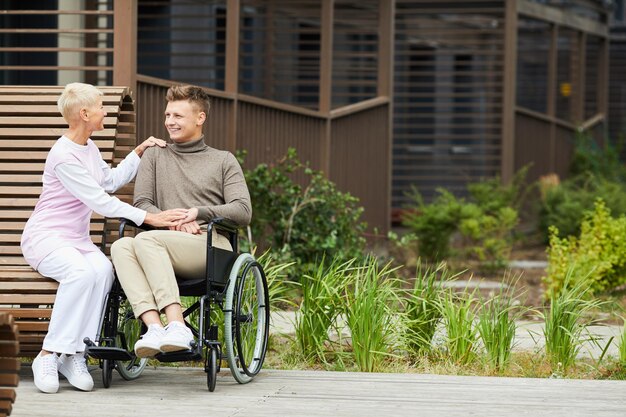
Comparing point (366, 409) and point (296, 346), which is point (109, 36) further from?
point (366, 409)

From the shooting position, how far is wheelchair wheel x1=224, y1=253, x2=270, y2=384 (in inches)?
210

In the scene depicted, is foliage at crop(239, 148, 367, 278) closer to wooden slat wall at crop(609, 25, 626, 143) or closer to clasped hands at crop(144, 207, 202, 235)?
clasped hands at crop(144, 207, 202, 235)

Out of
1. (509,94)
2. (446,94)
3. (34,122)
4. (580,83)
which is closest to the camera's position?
(34,122)

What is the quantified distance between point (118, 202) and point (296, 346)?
141 centimetres

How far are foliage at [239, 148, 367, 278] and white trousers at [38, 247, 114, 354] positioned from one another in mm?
3523

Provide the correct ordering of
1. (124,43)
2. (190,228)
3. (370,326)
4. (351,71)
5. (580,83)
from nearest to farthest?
(190,228)
(370,326)
(124,43)
(351,71)
(580,83)

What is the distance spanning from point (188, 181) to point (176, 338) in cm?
94

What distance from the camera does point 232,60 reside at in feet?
29.6

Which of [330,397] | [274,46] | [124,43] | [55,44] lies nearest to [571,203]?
[274,46]

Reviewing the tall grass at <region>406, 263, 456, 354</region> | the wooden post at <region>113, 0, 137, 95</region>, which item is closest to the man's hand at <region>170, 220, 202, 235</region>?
the tall grass at <region>406, 263, 456, 354</region>

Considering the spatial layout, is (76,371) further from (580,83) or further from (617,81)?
(617,81)

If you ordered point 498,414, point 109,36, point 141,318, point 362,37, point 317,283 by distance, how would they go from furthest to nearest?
point 362,37 < point 109,36 < point 317,283 < point 141,318 < point 498,414

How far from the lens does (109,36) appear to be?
36.0 feet

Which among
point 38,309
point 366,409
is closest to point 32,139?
point 38,309
